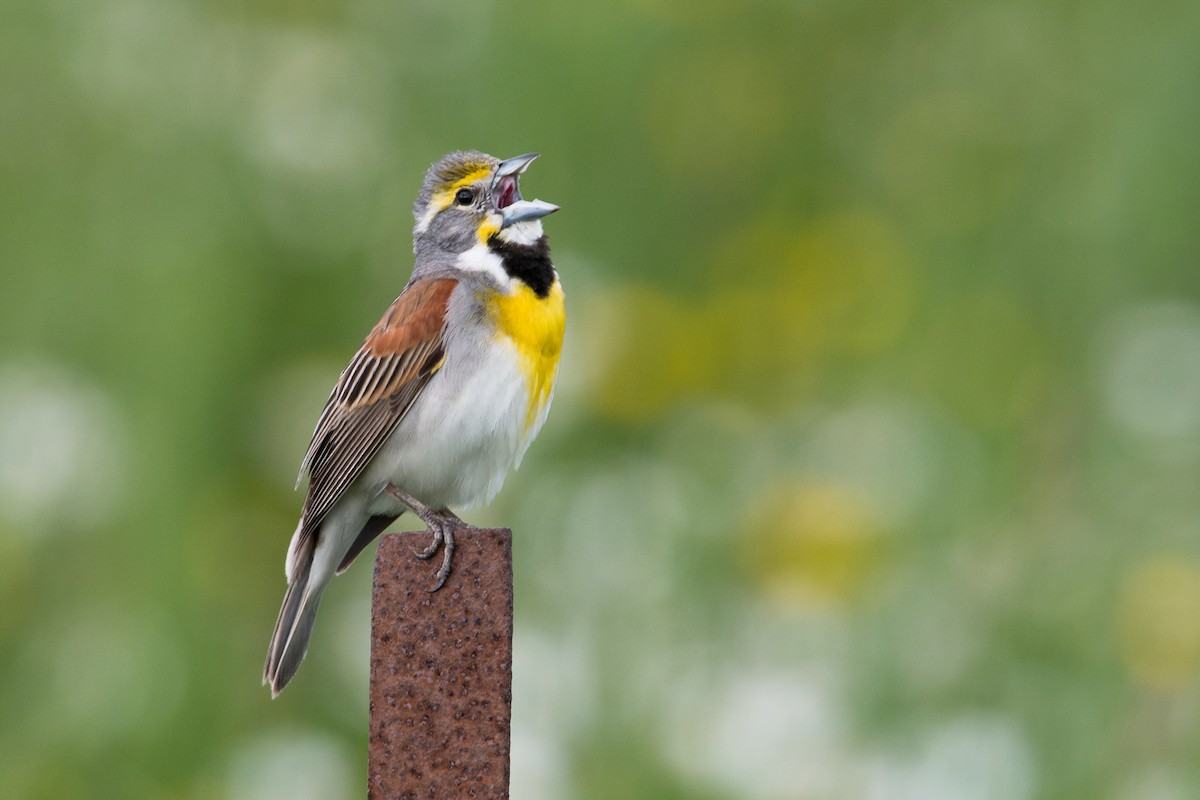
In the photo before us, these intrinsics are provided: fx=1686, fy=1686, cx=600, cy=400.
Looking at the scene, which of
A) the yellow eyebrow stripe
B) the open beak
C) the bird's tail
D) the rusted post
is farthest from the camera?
the yellow eyebrow stripe

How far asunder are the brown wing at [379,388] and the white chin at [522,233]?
23 centimetres

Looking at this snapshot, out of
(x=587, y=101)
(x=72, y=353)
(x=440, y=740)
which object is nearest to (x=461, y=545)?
(x=440, y=740)

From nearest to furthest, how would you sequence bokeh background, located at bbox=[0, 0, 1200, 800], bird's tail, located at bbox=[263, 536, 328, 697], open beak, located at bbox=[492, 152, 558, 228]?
bird's tail, located at bbox=[263, 536, 328, 697], open beak, located at bbox=[492, 152, 558, 228], bokeh background, located at bbox=[0, 0, 1200, 800]

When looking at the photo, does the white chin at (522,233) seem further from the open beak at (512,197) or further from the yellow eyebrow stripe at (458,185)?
the yellow eyebrow stripe at (458,185)

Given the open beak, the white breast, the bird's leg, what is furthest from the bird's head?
the bird's leg

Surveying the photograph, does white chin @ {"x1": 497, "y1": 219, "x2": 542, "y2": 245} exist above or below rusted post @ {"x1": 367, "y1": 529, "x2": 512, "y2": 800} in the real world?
above

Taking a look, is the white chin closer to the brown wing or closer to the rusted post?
the brown wing

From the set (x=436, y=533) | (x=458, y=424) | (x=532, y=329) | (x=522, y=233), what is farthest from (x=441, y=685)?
(x=522, y=233)

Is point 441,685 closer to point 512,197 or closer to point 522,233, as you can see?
point 522,233

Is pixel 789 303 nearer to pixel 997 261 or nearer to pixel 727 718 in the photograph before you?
pixel 997 261

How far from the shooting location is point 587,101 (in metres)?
7.57

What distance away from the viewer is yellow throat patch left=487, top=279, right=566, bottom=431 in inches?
180

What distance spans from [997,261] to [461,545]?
5.36 meters

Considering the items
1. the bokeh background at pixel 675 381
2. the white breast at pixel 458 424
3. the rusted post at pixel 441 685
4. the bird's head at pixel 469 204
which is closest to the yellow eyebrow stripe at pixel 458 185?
the bird's head at pixel 469 204
